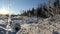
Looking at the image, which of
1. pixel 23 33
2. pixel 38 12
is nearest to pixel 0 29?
pixel 23 33

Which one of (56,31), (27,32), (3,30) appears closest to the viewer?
(56,31)

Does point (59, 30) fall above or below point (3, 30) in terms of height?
above

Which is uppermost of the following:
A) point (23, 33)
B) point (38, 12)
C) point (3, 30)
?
point (23, 33)

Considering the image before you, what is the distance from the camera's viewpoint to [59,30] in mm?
2172

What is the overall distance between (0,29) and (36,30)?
3835mm

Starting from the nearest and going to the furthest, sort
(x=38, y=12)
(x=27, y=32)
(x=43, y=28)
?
1. (x=43, y=28)
2. (x=27, y=32)
3. (x=38, y=12)

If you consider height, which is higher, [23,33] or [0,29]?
[23,33]

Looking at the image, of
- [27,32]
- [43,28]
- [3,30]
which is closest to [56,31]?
[43,28]

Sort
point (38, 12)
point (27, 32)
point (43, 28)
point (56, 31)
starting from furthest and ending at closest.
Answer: point (38, 12) < point (27, 32) < point (43, 28) < point (56, 31)

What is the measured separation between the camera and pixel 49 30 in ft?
7.45

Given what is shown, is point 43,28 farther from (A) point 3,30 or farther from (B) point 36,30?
(A) point 3,30

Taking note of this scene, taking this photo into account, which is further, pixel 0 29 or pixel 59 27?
pixel 0 29

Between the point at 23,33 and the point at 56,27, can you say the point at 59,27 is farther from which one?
the point at 23,33

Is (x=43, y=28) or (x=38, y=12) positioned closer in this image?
(x=43, y=28)
